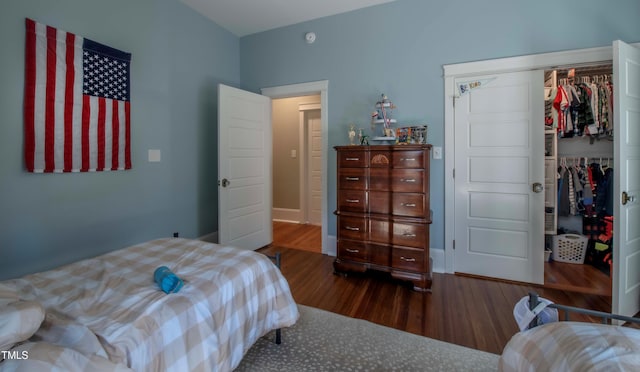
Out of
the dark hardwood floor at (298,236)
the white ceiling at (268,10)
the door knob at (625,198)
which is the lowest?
the dark hardwood floor at (298,236)

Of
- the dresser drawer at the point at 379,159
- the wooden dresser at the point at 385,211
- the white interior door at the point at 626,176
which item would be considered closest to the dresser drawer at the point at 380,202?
the wooden dresser at the point at 385,211

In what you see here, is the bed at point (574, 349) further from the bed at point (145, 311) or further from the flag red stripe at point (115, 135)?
the flag red stripe at point (115, 135)

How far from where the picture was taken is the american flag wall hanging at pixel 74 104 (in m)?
2.08

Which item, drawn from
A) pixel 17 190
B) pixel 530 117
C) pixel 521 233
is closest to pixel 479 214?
pixel 521 233

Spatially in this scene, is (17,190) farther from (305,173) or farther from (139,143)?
(305,173)

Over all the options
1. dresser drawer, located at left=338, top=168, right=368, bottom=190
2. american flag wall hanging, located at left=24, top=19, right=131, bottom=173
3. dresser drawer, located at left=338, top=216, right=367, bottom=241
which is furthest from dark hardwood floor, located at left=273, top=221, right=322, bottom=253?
american flag wall hanging, located at left=24, top=19, right=131, bottom=173

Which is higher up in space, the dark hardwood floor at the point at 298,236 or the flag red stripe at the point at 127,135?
the flag red stripe at the point at 127,135

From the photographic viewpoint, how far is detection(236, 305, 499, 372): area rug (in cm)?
165

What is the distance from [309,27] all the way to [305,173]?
256 centimetres

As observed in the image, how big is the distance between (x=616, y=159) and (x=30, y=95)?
4230mm

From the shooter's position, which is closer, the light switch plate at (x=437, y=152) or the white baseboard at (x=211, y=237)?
the light switch plate at (x=437, y=152)

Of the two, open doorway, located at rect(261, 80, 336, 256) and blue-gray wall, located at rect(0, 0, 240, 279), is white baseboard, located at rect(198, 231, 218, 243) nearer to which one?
blue-gray wall, located at rect(0, 0, 240, 279)

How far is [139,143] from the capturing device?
9.25 ft

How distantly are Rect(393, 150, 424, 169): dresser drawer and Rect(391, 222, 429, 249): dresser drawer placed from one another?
0.55 metres
